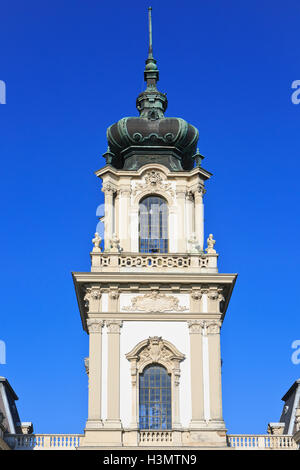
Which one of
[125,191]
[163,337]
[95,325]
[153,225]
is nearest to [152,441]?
[163,337]

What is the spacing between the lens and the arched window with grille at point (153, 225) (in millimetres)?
46969

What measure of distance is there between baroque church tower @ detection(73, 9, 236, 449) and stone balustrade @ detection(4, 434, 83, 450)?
114cm

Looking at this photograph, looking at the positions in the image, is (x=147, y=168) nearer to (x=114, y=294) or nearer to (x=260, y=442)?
(x=114, y=294)

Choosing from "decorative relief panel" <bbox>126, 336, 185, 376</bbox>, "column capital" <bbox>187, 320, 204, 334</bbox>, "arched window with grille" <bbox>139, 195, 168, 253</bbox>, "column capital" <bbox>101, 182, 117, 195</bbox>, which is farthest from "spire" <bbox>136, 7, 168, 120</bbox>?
"decorative relief panel" <bbox>126, 336, 185, 376</bbox>

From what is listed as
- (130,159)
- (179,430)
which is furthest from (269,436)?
(130,159)

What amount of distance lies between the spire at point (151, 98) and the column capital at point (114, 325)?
1013 centimetres

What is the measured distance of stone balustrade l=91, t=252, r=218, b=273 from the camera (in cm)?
4528

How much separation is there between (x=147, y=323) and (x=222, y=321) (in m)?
3.49

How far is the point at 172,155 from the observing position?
4853 centimetres

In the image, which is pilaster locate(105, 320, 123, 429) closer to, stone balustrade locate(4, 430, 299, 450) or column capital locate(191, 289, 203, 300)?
stone balustrade locate(4, 430, 299, 450)

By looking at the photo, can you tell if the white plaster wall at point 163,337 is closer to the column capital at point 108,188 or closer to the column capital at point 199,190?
the column capital at point 199,190

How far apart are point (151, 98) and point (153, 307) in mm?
10943
